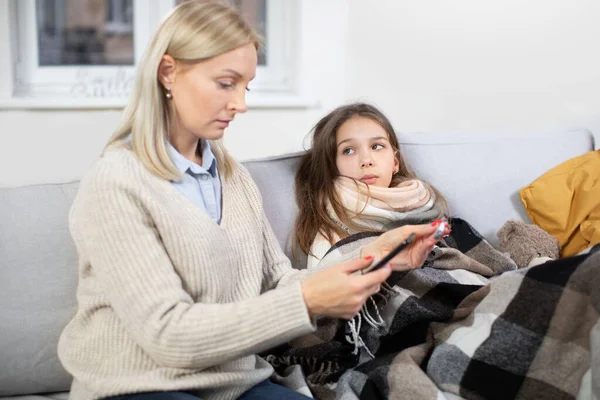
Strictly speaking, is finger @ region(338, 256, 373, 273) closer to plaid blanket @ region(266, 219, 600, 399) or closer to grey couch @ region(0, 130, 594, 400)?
plaid blanket @ region(266, 219, 600, 399)

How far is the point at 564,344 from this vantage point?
139 cm

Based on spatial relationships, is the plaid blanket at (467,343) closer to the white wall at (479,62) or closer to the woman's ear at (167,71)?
the woman's ear at (167,71)

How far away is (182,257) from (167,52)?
363 mm

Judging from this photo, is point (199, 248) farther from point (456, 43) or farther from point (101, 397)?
point (456, 43)

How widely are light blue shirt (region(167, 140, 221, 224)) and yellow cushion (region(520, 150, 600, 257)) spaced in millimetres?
981

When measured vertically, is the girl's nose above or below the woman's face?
below

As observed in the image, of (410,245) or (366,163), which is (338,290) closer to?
(410,245)

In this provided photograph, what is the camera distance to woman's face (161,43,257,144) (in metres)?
1.35

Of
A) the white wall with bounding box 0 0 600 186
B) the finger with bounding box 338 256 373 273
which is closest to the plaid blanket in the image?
the finger with bounding box 338 256 373 273

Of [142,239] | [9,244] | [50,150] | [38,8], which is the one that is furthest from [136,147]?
[38,8]

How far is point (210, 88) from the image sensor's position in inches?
53.6

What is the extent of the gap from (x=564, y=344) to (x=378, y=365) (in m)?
0.35

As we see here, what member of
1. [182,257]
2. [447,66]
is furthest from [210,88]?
[447,66]

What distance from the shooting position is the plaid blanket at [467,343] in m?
1.38
